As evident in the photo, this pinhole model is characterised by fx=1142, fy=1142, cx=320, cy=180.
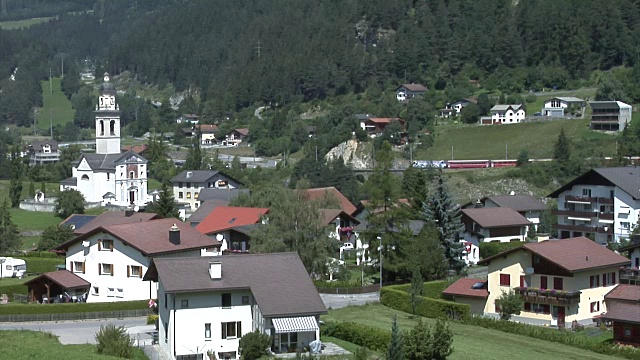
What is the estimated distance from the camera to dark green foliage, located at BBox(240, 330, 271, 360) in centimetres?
3644

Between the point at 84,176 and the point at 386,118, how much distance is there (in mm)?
35244

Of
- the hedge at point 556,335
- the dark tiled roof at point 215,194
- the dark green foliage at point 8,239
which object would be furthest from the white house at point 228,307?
the dark tiled roof at point 215,194

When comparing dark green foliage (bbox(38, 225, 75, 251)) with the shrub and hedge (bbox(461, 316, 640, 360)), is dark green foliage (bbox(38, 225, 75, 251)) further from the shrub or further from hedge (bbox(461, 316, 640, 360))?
the shrub

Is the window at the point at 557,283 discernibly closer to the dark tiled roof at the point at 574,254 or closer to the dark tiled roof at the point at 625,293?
the dark tiled roof at the point at 574,254

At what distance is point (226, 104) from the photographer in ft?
516

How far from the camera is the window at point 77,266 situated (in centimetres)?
5272

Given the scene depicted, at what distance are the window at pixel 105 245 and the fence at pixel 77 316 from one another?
513 centimetres

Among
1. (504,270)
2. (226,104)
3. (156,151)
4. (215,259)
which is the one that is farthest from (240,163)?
(215,259)

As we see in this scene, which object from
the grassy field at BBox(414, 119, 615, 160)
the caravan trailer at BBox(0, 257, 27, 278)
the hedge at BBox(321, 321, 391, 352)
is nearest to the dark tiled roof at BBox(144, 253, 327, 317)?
the hedge at BBox(321, 321, 391, 352)

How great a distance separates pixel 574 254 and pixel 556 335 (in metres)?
7.66

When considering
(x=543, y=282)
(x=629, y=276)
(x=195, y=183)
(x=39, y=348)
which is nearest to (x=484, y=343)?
(x=543, y=282)

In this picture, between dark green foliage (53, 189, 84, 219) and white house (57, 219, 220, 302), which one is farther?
dark green foliage (53, 189, 84, 219)

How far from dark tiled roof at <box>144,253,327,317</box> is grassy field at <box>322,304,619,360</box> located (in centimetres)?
460

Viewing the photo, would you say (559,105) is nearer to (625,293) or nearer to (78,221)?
(78,221)
